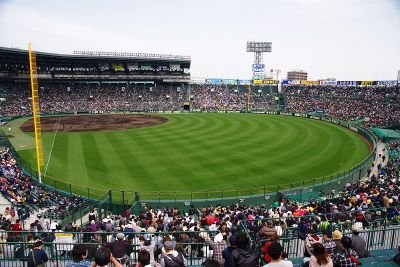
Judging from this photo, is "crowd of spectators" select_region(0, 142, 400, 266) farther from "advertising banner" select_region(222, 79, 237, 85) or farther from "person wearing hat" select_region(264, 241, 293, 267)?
"advertising banner" select_region(222, 79, 237, 85)

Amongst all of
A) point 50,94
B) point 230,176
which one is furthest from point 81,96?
point 230,176

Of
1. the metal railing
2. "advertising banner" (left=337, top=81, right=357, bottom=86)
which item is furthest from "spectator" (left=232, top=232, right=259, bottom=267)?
"advertising banner" (left=337, top=81, right=357, bottom=86)

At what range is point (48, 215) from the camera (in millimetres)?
19922

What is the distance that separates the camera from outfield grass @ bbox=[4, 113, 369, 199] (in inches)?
1132

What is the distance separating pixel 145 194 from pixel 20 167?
14013 mm

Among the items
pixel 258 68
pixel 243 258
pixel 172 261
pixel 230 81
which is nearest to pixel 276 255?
pixel 243 258

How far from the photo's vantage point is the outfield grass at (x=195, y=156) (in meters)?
28.7

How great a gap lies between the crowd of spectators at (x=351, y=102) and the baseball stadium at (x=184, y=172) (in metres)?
0.48

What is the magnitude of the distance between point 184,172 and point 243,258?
24793 mm

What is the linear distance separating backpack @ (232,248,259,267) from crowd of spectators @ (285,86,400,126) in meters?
58.9

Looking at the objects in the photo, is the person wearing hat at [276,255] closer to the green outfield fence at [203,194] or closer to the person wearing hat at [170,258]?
the person wearing hat at [170,258]

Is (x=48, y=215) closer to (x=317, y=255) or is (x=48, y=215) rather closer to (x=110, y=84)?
(x=317, y=255)

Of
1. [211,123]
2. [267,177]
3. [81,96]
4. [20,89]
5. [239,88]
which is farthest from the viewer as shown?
[239,88]

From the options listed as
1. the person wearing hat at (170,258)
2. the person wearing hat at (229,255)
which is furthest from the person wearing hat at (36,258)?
the person wearing hat at (229,255)
